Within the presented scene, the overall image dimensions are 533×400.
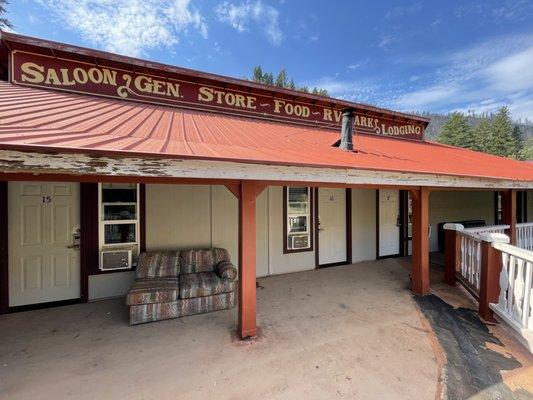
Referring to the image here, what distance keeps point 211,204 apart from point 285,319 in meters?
2.50

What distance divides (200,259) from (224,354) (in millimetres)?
1925

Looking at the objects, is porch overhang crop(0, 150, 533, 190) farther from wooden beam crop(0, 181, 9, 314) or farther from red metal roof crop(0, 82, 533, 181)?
wooden beam crop(0, 181, 9, 314)

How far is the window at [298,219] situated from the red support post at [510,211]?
13.7 feet

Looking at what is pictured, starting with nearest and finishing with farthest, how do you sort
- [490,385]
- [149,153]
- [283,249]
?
[149,153], [490,385], [283,249]

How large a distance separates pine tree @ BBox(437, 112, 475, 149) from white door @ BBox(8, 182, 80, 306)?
6279cm

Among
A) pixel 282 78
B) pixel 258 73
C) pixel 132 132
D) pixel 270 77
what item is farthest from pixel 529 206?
pixel 258 73

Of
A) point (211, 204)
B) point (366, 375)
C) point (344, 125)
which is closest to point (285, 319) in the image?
point (366, 375)

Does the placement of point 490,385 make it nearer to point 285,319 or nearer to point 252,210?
point 285,319

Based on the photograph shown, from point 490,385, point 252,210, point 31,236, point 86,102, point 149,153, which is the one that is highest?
point 86,102

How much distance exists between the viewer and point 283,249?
574 centimetres

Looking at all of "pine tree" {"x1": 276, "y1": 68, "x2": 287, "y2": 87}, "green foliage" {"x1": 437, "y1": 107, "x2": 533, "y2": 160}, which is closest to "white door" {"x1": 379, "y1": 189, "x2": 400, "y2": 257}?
"pine tree" {"x1": 276, "y1": 68, "x2": 287, "y2": 87}

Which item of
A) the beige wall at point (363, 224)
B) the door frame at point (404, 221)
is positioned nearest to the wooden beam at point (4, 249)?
the beige wall at point (363, 224)

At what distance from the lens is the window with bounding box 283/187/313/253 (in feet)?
19.0

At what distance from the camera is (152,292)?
3.56 meters
